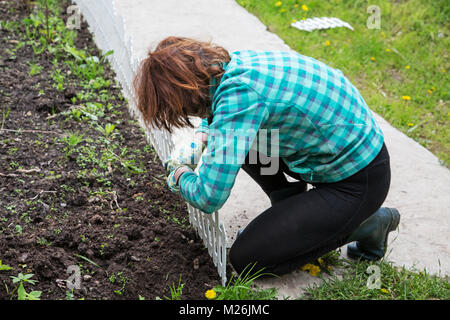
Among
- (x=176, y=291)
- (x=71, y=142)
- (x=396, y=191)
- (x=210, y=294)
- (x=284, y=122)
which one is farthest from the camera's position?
(x=396, y=191)

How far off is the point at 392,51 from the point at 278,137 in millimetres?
3932

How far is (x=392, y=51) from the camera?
538cm

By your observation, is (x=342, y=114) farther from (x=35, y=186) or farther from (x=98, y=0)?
(x=98, y=0)

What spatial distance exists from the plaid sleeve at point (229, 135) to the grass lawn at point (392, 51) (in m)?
2.35

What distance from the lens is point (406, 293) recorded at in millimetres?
2260

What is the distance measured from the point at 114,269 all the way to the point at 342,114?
1.27 metres

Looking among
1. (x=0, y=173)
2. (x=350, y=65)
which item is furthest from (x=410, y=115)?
(x=0, y=173)

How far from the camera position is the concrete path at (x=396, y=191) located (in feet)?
8.54

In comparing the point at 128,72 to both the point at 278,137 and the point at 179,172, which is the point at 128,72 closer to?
the point at 179,172

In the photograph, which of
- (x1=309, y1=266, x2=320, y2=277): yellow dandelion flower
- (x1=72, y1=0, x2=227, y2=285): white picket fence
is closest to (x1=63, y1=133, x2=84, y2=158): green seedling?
(x1=72, y1=0, x2=227, y2=285): white picket fence

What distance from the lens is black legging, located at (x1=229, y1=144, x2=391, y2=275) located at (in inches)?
84.7

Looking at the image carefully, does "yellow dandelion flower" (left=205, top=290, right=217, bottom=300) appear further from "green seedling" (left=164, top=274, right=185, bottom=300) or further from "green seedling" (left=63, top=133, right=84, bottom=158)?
"green seedling" (left=63, top=133, right=84, bottom=158)

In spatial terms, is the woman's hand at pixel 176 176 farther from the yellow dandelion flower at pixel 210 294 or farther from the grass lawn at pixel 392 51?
the grass lawn at pixel 392 51

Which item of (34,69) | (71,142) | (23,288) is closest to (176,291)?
(23,288)
